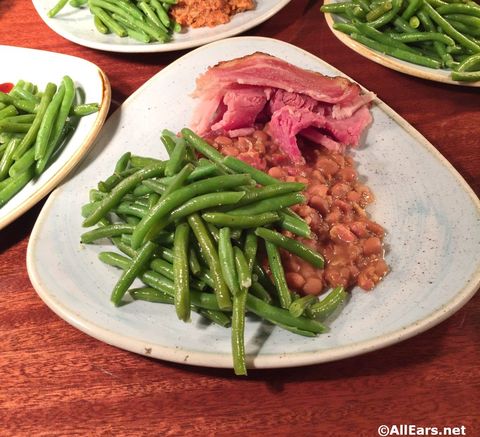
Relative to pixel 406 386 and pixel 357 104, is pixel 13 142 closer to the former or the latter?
pixel 357 104

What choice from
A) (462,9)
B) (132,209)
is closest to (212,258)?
(132,209)

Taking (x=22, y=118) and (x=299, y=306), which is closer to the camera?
(x=299, y=306)

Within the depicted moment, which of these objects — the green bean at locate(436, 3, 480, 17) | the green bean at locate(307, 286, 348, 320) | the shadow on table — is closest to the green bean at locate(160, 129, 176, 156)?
the shadow on table

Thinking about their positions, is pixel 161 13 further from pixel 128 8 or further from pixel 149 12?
pixel 128 8

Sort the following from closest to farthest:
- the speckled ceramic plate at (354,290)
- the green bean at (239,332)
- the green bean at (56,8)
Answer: the green bean at (239,332) < the speckled ceramic plate at (354,290) < the green bean at (56,8)

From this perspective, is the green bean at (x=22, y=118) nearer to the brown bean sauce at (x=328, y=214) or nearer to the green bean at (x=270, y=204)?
the brown bean sauce at (x=328, y=214)

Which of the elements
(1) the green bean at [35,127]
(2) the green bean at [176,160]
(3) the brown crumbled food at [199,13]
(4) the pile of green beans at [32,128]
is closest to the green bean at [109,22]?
(3) the brown crumbled food at [199,13]

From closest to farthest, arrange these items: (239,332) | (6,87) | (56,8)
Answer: (239,332)
(6,87)
(56,8)

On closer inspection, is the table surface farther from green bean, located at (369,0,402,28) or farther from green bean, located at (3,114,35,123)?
green bean, located at (369,0,402,28)
